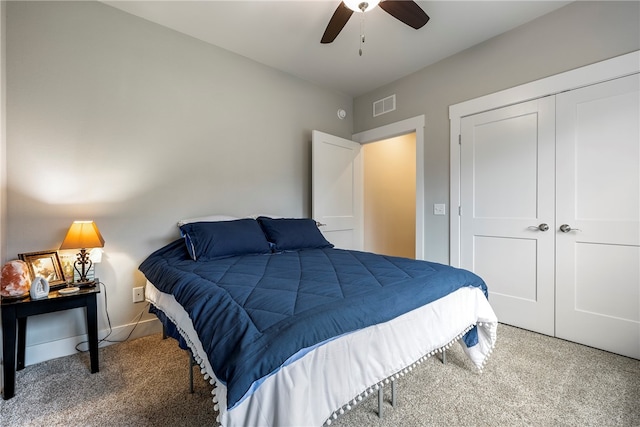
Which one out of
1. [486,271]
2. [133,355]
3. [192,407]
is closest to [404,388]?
[192,407]

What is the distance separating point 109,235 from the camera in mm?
2172

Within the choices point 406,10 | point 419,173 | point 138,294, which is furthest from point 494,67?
point 138,294

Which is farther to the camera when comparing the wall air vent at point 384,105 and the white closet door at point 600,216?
the wall air vent at point 384,105

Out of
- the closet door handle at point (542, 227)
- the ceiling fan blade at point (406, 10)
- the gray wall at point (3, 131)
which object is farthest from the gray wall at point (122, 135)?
→ the closet door handle at point (542, 227)

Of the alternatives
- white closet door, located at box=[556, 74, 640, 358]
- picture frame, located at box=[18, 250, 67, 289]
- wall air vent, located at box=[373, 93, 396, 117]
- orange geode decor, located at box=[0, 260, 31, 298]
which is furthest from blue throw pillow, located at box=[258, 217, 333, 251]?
white closet door, located at box=[556, 74, 640, 358]

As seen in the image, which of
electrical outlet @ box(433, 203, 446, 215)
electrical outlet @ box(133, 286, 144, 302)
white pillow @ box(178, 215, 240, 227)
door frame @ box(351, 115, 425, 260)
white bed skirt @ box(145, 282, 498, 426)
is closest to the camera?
white bed skirt @ box(145, 282, 498, 426)

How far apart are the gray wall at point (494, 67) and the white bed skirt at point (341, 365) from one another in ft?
5.35

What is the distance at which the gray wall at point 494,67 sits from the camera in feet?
6.62

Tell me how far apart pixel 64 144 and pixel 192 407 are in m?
2.01

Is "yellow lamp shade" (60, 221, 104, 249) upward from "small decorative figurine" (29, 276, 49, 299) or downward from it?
upward

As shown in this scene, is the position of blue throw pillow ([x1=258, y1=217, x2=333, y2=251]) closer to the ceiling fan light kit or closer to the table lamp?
the table lamp

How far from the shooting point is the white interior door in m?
3.26

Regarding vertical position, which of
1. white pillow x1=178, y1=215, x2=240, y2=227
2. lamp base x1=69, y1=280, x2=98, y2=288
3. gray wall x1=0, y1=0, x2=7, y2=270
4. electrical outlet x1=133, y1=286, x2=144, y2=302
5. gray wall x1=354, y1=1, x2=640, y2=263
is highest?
gray wall x1=354, y1=1, x2=640, y2=263

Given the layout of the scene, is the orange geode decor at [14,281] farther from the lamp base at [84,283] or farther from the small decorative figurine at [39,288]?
the lamp base at [84,283]
